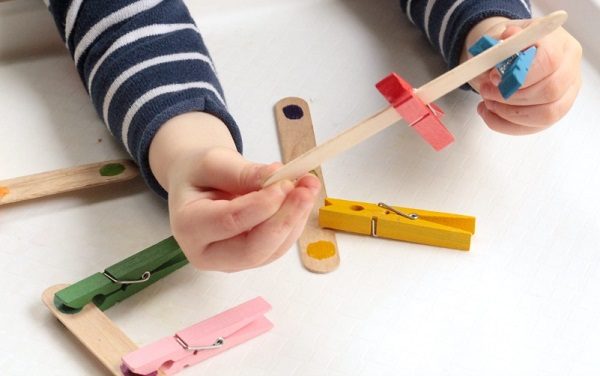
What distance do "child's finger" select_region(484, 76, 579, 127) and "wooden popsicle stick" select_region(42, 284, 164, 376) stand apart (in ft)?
0.90

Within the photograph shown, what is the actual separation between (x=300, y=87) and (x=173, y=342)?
0.27 meters

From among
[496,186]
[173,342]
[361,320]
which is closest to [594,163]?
[496,186]

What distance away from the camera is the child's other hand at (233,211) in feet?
1.52

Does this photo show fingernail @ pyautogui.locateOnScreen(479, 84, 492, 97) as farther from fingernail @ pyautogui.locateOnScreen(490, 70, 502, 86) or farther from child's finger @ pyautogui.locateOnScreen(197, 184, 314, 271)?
child's finger @ pyautogui.locateOnScreen(197, 184, 314, 271)

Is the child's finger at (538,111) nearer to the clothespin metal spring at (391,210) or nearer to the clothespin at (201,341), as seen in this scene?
the clothespin metal spring at (391,210)

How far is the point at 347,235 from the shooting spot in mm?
604

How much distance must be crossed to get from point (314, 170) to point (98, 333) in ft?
0.62

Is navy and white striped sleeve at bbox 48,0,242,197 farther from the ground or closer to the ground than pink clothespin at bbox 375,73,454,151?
closer to the ground

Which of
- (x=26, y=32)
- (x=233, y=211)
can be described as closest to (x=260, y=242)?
(x=233, y=211)

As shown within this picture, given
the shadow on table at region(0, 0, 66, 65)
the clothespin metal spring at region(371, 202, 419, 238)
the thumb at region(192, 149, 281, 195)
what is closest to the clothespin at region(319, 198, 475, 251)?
the clothespin metal spring at region(371, 202, 419, 238)

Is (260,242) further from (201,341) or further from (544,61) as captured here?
(544,61)

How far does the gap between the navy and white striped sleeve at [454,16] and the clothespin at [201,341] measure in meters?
0.26

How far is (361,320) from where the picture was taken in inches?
21.8

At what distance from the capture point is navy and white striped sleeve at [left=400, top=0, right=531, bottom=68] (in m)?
0.68
